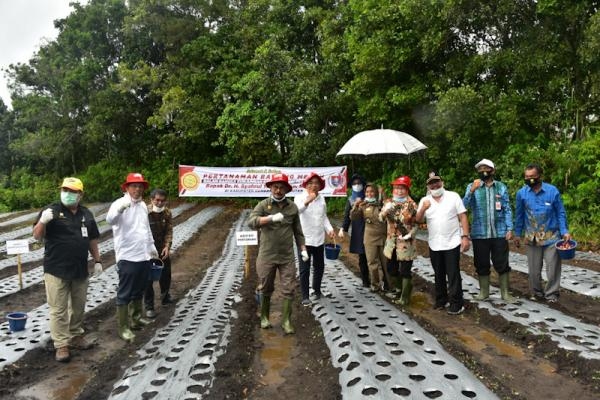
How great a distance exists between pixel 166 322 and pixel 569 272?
5.45 meters

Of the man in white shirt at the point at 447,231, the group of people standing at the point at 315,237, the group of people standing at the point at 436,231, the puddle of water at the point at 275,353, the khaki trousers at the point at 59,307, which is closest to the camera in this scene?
the puddle of water at the point at 275,353

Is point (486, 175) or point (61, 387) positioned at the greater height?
point (486, 175)

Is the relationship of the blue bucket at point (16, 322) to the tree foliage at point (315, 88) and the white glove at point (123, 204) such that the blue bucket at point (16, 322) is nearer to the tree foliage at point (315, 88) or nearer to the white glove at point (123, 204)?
the white glove at point (123, 204)

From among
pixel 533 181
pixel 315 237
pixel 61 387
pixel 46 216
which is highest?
pixel 533 181

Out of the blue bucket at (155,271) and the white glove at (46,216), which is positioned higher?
the white glove at (46,216)

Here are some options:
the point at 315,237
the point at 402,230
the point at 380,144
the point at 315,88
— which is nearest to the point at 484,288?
the point at 402,230

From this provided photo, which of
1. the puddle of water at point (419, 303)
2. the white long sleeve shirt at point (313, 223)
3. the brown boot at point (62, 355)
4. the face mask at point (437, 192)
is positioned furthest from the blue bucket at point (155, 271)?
the face mask at point (437, 192)

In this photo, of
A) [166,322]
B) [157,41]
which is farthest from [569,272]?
[157,41]

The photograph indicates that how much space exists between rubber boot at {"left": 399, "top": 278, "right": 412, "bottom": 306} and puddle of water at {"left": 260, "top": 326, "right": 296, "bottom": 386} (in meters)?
1.45

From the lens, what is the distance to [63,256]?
13.9 feet

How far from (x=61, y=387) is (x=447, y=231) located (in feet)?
12.5

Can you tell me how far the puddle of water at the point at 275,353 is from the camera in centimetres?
372

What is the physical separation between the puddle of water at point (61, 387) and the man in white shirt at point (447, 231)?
3.55 meters

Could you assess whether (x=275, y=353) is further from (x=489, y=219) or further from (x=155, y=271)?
(x=489, y=219)
